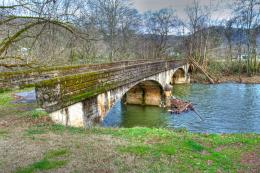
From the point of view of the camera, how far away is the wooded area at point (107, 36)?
329 inches

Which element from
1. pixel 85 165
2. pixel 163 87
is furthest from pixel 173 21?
pixel 85 165

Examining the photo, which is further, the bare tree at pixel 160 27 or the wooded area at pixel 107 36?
the bare tree at pixel 160 27

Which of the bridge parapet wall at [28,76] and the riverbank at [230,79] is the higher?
the bridge parapet wall at [28,76]

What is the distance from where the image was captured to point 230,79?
1463 inches

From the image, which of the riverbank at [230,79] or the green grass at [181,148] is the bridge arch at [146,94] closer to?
the green grass at [181,148]

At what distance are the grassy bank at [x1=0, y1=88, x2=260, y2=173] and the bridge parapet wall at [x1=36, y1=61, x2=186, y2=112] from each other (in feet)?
1.70

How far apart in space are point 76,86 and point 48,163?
4.14 meters

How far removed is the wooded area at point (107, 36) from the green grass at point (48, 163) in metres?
4.70

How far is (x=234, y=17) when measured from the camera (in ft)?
140

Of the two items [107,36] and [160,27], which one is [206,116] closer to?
[107,36]

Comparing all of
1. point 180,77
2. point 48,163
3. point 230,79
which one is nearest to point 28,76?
point 48,163

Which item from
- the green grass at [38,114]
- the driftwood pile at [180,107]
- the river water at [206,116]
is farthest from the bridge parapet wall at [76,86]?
the driftwood pile at [180,107]

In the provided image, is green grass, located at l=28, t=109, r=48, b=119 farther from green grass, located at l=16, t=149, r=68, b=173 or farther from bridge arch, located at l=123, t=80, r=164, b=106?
bridge arch, located at l=123, t=80, r=164, b=106

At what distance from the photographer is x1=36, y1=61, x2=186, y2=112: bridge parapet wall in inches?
281
